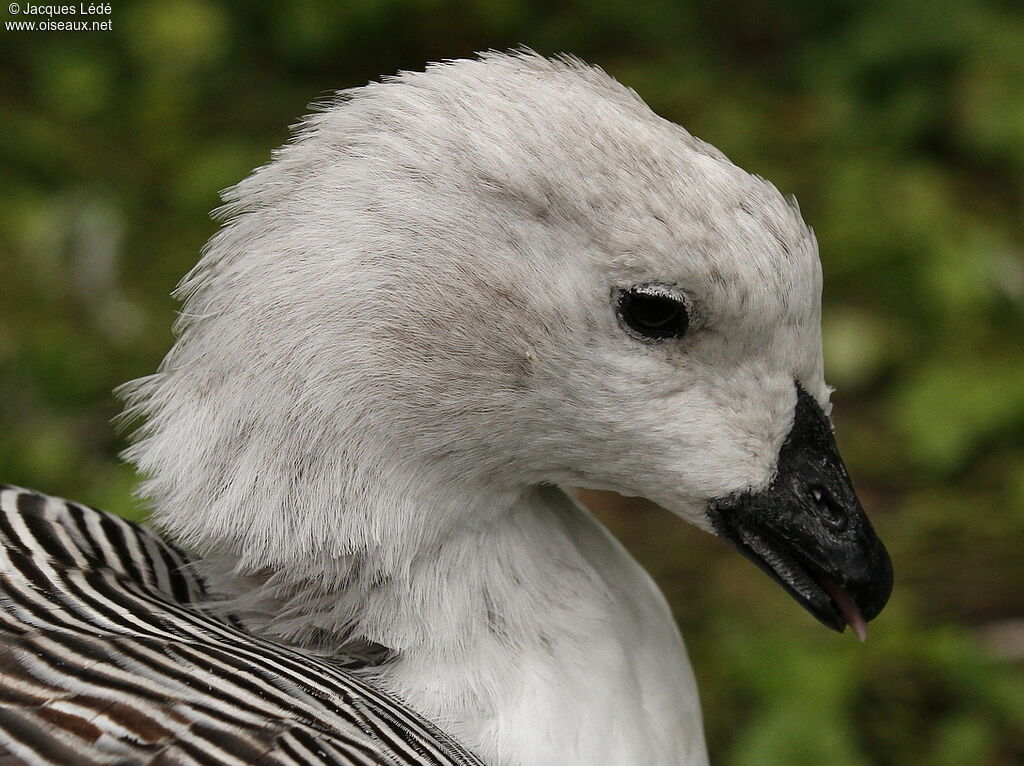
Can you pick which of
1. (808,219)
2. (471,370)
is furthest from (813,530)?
(808,219)

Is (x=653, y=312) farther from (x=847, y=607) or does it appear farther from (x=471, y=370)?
(x=847, y=607)

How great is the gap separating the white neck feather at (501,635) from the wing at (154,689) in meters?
0.05

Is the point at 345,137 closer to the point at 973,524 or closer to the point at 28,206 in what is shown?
the point at 973,524

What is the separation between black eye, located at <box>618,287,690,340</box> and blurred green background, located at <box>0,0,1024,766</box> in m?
1.28

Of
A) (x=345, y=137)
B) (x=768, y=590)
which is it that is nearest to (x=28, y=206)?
(x=768, y=590)

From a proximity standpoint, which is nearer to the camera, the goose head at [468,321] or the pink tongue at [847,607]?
the goose head at [468,321]

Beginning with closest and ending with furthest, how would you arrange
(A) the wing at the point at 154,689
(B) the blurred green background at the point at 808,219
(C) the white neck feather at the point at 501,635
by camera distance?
(A) the wing at the point at 154,689
(C) the white neck feather at the point at 501,635
(B) the blurred green background at the point at 808,219

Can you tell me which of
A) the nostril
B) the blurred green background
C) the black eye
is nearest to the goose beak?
the nostril

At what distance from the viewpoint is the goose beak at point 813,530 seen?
1537mm

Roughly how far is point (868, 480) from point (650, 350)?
2.07m

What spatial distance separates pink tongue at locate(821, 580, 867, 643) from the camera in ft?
5.15

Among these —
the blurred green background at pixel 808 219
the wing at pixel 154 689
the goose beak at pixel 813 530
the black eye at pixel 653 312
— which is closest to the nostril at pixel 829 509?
the goose beak at pixel 813 530

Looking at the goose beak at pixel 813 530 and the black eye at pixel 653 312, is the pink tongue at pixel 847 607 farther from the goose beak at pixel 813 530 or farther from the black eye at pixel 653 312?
the black eye at pixel 653 312

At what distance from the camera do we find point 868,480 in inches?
131
